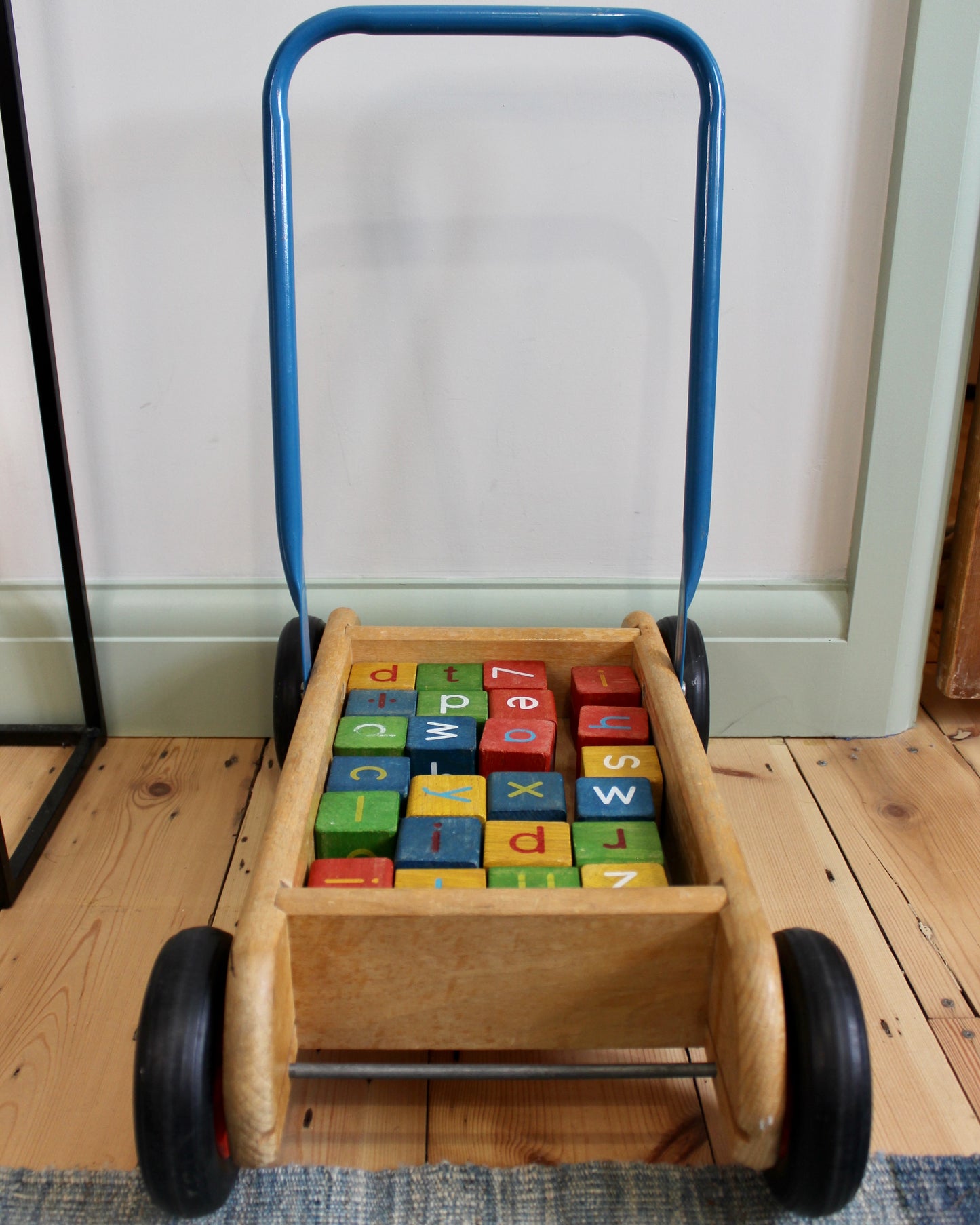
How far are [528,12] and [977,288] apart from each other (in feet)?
1.75

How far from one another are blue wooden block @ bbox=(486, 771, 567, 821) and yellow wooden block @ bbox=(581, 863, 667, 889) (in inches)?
3.3

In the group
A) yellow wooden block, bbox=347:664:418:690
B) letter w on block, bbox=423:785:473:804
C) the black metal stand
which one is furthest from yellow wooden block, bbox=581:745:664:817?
the black metal stand

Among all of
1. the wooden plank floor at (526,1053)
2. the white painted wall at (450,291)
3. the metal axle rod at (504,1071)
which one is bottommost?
the wooden plank floor at (526,1053)

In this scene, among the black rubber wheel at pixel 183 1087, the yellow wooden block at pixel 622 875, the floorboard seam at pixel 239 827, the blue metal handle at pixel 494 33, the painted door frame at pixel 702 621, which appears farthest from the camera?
the painted door frame at pixel 702 621

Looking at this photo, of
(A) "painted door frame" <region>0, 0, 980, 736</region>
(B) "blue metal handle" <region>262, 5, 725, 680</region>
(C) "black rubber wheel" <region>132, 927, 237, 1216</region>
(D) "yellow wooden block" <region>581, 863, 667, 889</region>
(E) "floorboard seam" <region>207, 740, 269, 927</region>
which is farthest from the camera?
(A) "painted door frame" <region>0, 0, 980, 736</region>

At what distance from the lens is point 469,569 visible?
117cm

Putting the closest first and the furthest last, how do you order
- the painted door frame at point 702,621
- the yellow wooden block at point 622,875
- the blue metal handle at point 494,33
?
the yellow wooden block at point 622,875
the blue metal handle at point 494,33
the painted door frame at point 702,621

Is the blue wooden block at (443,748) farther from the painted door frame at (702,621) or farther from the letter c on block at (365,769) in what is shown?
the painted door frame at (702,621)

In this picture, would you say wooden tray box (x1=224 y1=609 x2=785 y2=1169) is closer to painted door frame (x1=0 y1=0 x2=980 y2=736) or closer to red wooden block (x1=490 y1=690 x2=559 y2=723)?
red wooden block (x1=490 y1=690 x2=559 y2=723)

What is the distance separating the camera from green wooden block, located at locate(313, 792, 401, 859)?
0.77m

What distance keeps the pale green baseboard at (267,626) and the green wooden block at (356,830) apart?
392mm

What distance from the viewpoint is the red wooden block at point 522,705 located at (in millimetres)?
937

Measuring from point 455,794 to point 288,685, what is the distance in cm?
26

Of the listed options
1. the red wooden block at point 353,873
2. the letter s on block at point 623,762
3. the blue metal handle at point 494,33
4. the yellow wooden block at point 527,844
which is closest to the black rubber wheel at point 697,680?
the blue metal handle at point 494,33
